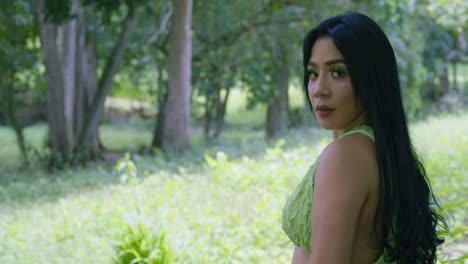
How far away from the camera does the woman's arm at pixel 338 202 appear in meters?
1.85

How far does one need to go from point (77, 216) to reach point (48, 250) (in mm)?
1036

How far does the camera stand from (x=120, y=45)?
1161 centimetres

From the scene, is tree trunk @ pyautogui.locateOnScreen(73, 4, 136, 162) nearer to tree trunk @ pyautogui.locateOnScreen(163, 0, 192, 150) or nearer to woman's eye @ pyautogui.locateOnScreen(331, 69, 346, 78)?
tree trunk @ pyautogui.locateOnScreen(163, 0, 192, 150)

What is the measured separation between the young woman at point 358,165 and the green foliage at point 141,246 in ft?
6.77

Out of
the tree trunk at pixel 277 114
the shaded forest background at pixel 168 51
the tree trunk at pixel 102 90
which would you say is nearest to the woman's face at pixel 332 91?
the shaded forest background at pixel 168 51

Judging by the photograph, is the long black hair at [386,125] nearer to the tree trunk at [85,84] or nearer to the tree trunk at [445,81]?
the tree trunk at [85,84]

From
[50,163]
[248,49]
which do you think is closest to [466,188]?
[50,163]

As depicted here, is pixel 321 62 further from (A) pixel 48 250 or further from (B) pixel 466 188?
(B) pixel 466 188

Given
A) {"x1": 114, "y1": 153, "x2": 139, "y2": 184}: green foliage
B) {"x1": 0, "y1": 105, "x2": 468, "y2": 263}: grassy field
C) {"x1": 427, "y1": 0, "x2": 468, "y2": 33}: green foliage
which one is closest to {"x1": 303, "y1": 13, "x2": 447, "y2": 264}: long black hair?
{"x1": 0, "y1": 105, "x2": 468, "y2": 263}: grassy field

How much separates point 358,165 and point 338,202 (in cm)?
13

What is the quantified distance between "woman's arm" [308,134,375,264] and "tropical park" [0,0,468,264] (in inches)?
20.9

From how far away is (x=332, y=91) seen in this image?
2.02 m

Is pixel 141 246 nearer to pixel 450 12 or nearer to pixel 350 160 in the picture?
pixel 350 160

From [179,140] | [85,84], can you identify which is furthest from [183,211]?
[85,84]
